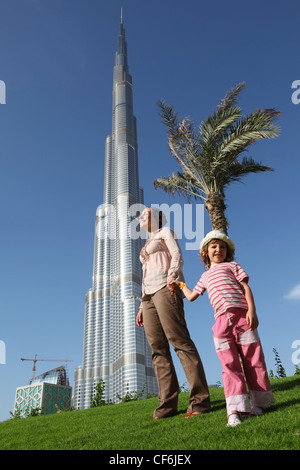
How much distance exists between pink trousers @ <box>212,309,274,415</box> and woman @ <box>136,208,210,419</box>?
24.1 inches

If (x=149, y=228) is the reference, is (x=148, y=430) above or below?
below

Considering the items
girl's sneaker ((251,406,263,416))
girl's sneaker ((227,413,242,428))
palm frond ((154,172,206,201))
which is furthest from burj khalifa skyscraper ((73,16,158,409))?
girl's sneaker ((227,413,242,428))

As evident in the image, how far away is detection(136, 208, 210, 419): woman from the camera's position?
4.07 meters

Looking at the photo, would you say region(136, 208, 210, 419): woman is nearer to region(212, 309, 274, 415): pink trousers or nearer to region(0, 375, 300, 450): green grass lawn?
region(0, 375, 300, 450): green grass lawn

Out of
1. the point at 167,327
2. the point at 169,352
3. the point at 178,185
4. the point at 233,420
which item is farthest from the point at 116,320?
the point at 233,420

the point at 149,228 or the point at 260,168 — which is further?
the point at 260,168

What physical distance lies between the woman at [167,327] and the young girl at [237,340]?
441mm

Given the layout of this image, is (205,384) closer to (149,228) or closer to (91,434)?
(91,434)

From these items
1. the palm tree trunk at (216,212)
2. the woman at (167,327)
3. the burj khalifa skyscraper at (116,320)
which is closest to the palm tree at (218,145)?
the palm tree trunk at (216,212)

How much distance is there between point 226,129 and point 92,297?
605 feet

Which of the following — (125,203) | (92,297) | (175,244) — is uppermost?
(125,203)

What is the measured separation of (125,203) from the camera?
19600 centimetres
